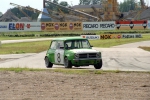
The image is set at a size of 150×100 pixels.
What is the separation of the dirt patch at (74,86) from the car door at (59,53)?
5311mm

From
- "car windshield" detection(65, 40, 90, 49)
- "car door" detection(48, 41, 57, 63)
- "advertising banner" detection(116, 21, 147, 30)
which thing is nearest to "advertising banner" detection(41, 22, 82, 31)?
"advertising banner" detection(116, 21, 147, 30)

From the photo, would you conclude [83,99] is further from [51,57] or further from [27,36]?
[27,36]

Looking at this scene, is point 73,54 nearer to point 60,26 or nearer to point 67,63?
point 67,63

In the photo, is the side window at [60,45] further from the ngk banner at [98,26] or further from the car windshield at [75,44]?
the ngk banner at [98,26]

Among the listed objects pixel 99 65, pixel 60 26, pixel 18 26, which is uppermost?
pixel 18 26

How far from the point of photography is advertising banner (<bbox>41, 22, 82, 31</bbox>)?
269 ft

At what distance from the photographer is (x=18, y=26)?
81250 mm

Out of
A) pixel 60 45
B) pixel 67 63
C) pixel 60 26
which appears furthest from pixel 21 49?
pixel 60 26

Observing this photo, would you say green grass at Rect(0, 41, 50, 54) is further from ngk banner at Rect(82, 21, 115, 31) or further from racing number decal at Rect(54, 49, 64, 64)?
ngk banner at Rect(82, 21, 115, 31)

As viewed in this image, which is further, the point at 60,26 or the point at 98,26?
the point at 98,26

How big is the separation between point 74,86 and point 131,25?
69031 mm

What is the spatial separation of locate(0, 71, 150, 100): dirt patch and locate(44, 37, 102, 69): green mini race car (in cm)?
439

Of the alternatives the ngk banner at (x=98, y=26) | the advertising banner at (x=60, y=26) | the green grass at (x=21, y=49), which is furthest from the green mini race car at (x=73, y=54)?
the ngk banner at (x=98, y=26)

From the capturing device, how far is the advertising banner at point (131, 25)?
3258 inches
